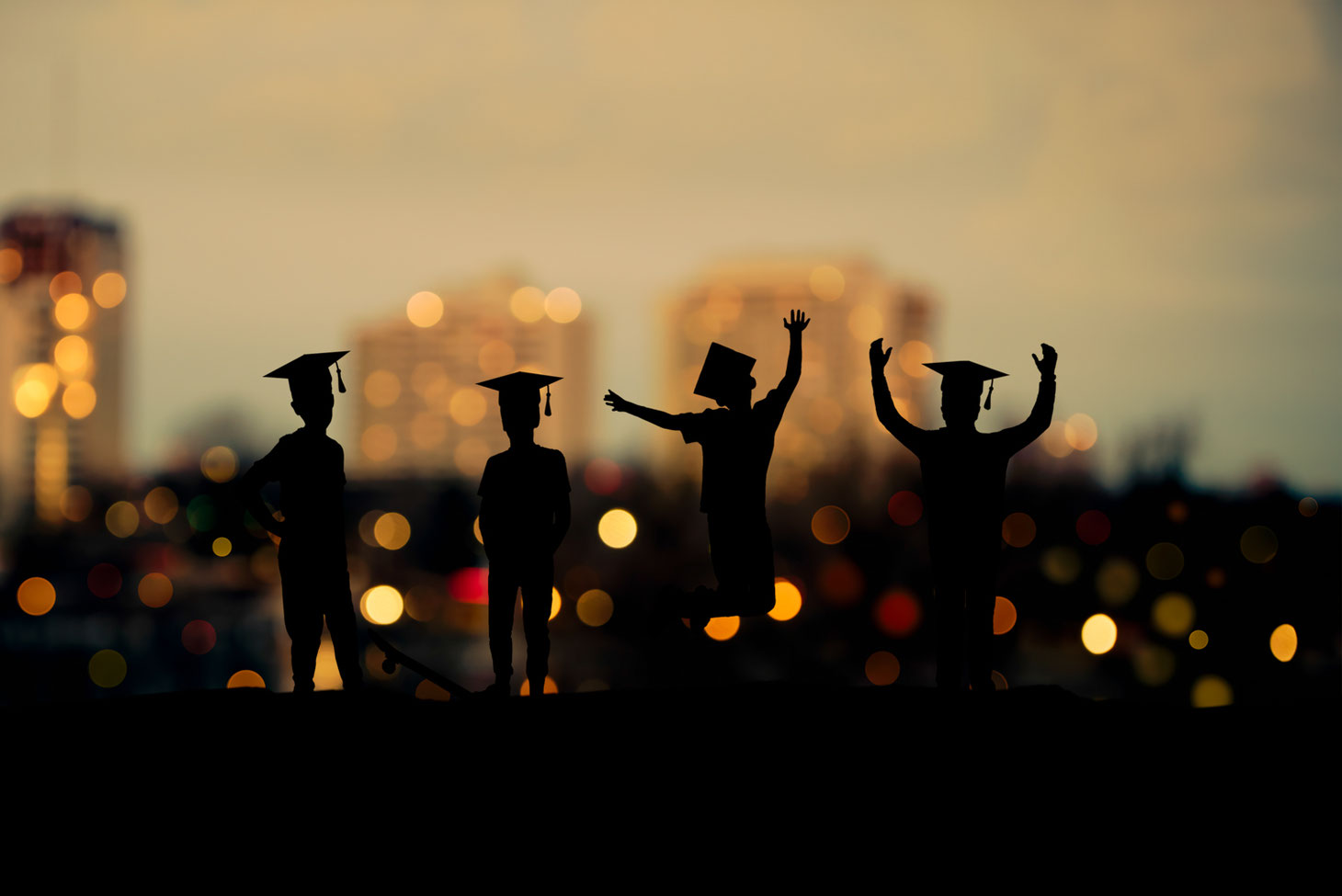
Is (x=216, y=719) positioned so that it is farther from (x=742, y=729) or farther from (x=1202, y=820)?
(x=1202, y=820)

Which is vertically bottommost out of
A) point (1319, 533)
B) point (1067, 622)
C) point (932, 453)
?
point (1067, 622)

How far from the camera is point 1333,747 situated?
6887 millimetres

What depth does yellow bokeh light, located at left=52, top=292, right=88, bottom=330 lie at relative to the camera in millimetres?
86750

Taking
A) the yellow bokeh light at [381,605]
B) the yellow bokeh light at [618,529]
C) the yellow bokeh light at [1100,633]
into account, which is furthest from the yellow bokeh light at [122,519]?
the yellow bokeh light at [1100,633]

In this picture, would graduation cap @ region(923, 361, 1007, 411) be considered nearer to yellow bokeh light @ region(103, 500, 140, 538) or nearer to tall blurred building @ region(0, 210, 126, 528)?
yellow bokeh light @ region(103, 500, 140, 538)

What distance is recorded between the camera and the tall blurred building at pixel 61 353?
82.6 m

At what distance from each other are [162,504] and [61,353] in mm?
34804

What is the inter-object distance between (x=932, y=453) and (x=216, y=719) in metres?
4.72

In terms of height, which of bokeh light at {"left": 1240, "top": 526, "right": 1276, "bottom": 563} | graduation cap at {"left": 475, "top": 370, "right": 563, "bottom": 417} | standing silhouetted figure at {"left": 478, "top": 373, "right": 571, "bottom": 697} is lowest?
bokeh light at {"left": 1240, "top": 526, "right": 1276, "bottom": 563}

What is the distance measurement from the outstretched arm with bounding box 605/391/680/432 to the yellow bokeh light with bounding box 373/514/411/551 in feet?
195

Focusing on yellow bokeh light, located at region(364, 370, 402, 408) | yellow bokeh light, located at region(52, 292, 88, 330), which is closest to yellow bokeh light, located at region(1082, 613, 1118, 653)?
yellow bokeh light, located at region(52, 292, 88, 330)

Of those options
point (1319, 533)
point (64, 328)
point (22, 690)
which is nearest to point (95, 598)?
point (22, 690)

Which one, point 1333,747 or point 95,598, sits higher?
point 1333,747

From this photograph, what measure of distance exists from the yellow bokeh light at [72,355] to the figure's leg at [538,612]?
9186 centimetres
